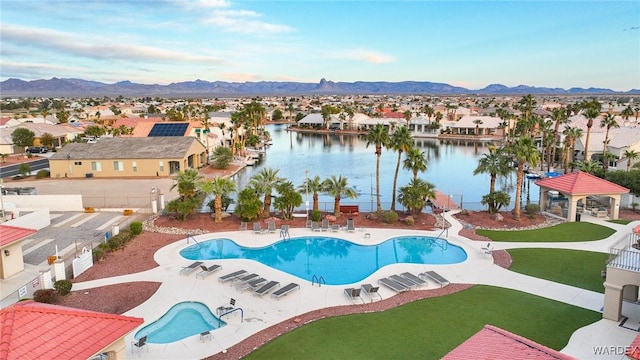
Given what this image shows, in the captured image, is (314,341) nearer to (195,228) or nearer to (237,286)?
(237,286)

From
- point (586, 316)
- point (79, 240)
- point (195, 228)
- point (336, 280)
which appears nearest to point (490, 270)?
point (586, 316)

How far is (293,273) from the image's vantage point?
77.0 feet

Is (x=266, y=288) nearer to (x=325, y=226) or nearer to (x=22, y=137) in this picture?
(x=325, y=226)

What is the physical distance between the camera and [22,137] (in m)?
68.4

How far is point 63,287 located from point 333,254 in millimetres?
13771

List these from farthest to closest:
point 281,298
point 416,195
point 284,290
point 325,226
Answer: point 416,195 → point 325,226 → point 284,290 → point 281,298

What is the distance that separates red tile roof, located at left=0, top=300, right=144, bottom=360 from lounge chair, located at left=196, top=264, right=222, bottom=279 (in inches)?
398

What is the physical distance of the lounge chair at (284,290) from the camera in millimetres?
19797

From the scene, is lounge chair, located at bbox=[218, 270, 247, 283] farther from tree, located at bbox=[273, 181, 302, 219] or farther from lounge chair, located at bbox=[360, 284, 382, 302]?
tree, located at bbox=[273, 181, 302, 219]

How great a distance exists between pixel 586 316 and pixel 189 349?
14.9 m

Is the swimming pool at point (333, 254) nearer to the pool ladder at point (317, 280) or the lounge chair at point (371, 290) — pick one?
the pool ladder at point (317, 280)

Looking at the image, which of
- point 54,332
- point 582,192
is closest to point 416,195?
point 582,192

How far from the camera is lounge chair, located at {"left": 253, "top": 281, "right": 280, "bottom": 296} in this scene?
788 inches

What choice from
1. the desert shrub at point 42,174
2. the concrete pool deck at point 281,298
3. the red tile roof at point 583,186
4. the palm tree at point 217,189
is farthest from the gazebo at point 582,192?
the desert shrub at point 42,174
